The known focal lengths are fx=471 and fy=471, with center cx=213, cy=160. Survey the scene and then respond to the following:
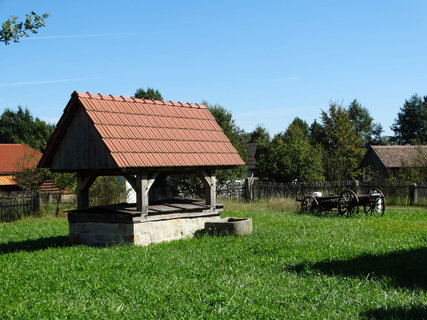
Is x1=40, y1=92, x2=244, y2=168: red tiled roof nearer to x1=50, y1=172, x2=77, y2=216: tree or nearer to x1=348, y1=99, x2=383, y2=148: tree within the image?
x1=50, y1=172, x2=77, y2=216: tree

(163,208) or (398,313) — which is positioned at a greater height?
(163,208)

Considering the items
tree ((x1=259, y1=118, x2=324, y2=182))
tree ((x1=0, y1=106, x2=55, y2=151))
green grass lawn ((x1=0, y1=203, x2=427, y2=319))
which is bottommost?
green grass lawn ((x1=0, y1=203, x2=427, y2=319))

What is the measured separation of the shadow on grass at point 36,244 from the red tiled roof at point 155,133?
2371mm

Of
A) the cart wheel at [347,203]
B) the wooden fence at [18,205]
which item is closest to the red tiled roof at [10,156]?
the wooden fence at [18,205]

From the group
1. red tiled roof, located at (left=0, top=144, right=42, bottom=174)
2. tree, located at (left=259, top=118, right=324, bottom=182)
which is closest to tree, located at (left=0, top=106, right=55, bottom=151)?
red tiled roof, located at (left=0, top=144, right=42, bottom=174)

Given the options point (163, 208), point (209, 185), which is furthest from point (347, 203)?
point (163, 208)

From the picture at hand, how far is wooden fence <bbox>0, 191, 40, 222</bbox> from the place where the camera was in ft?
73.8

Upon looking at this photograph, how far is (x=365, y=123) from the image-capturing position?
71125 mm

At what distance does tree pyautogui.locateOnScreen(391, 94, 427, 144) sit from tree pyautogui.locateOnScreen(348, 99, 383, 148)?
8.84ft

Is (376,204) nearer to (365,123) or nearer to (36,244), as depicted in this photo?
(36,244)

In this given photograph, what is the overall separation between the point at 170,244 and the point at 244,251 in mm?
2370

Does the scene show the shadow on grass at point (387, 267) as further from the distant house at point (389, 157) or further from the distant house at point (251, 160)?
the distant house at point (251, 160)

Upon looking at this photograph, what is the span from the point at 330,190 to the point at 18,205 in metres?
15.6

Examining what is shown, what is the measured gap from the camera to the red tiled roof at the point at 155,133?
1230 cm
